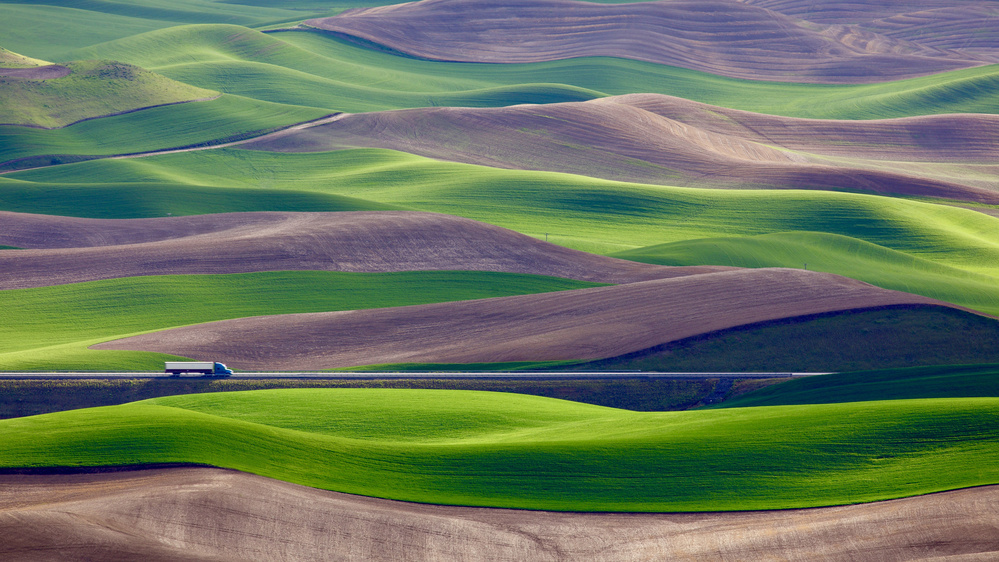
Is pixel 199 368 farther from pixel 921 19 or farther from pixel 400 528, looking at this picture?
pixel 921 19

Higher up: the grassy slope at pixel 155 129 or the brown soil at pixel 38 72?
the brown soil at pixel 38 72

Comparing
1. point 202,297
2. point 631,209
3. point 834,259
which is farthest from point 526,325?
point 631,209

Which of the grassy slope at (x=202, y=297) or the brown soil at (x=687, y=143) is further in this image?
the brown soil at (x=687, y=143)

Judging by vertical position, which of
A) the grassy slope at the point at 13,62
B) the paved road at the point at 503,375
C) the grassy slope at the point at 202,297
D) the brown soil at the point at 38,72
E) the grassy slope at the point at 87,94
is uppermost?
the grassy slope at the point at 13,62

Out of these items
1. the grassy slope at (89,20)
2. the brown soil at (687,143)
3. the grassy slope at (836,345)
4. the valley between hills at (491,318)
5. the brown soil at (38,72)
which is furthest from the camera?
the grassy slope at (89,20)

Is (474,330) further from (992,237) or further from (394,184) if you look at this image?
(992,237)

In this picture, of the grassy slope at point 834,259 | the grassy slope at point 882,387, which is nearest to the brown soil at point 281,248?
the grassy slope at point 834,259

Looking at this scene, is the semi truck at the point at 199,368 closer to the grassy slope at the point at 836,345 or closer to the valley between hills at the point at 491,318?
the valley between hills at the point at 491,318
